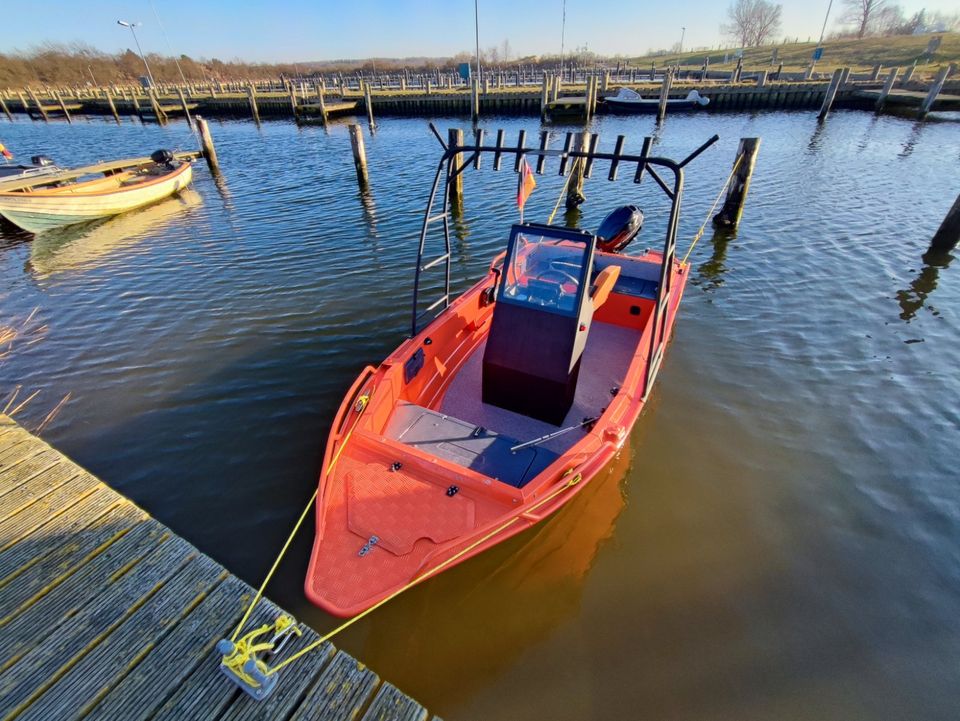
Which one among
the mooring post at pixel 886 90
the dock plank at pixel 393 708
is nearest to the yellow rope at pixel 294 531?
the dock plank at pixel 393 708

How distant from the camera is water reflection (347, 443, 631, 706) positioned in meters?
3.71

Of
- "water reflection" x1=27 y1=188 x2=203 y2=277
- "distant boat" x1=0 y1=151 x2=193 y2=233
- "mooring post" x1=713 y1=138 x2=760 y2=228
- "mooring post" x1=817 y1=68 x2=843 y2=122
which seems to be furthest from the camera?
"mooring post" x1=817 y1=68 x2=843 y2=122

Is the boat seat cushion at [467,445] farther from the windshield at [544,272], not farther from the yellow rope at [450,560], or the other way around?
the windshield at [544,272]

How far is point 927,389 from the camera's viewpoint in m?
6.59

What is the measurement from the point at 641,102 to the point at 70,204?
32.1m

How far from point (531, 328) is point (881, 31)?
455 feet

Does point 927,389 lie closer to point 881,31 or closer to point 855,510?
point 855,510

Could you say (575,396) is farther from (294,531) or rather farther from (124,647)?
(124,647)

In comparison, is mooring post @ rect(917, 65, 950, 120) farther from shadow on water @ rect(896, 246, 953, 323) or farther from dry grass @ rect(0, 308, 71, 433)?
dry grass @ rect(0, 308, 71, 433)

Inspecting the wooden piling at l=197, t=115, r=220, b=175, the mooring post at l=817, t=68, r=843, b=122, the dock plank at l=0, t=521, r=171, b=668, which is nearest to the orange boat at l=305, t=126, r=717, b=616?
the dock plank at l=0, t=521, r=171, b=668

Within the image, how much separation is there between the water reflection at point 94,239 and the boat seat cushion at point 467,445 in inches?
428

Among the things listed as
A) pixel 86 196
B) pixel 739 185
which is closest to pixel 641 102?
pixel 739 185

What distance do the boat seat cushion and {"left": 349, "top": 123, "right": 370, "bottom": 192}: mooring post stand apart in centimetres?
1349

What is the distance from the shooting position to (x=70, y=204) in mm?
12641
